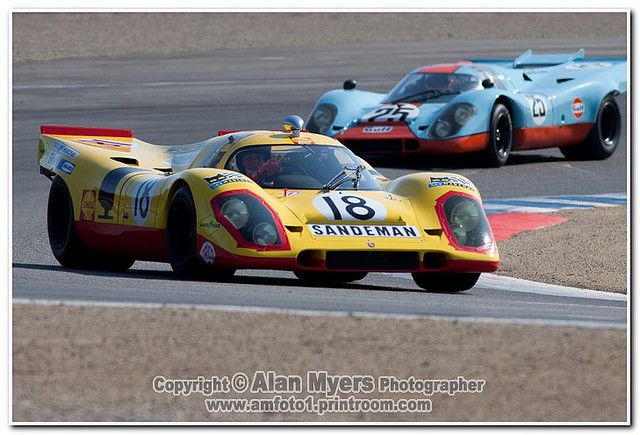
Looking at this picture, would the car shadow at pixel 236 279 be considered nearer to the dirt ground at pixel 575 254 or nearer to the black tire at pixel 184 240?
the black tire at pixel 184 240

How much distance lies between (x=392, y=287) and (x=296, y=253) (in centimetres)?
138

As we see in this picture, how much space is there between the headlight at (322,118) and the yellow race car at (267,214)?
657 centimetres

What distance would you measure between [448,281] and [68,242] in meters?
2.85

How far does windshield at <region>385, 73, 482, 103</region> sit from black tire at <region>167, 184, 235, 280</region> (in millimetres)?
8614

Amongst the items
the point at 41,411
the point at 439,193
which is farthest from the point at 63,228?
the point at 41,411

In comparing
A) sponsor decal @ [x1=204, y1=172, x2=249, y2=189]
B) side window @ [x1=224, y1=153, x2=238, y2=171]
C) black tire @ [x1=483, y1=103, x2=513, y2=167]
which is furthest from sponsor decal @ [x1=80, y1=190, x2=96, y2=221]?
black tire @ [x1=483, y1=103, x2=513, y2=167]

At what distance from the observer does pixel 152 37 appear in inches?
1312

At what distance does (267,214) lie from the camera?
9820 mm

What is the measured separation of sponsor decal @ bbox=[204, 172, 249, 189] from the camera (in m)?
9.94

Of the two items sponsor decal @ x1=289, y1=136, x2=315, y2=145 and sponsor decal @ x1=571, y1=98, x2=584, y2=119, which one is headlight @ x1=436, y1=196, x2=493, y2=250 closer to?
sponsor decal @ x1=289, y1=136, x2=315, y2=145

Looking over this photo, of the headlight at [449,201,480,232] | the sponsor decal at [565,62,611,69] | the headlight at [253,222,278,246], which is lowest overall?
the sponsor decal at [565,62,611,69]

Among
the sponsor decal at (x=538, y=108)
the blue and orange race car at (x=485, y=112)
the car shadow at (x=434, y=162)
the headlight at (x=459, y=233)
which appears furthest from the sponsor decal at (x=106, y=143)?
the sponsor decal at (x=538, y=108)

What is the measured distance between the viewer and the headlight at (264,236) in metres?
9.73

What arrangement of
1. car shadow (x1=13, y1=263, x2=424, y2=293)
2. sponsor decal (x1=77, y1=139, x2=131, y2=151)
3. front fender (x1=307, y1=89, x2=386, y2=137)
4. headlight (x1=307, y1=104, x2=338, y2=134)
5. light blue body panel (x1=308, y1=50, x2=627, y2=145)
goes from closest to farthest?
1. car shadow (x1=13, y1=263, x2=424, y2=293)
2. sponsor decal (x1=77, y1=139, x2=131, y2=151)
3. light blue body panel (x1=308, y1=50, x2=627, y2=145)
4. front fender (x1=307, y1=89, x2=386, y2=137)
5. headlight (x1=307, y1=104, x2=338, y2=134)
